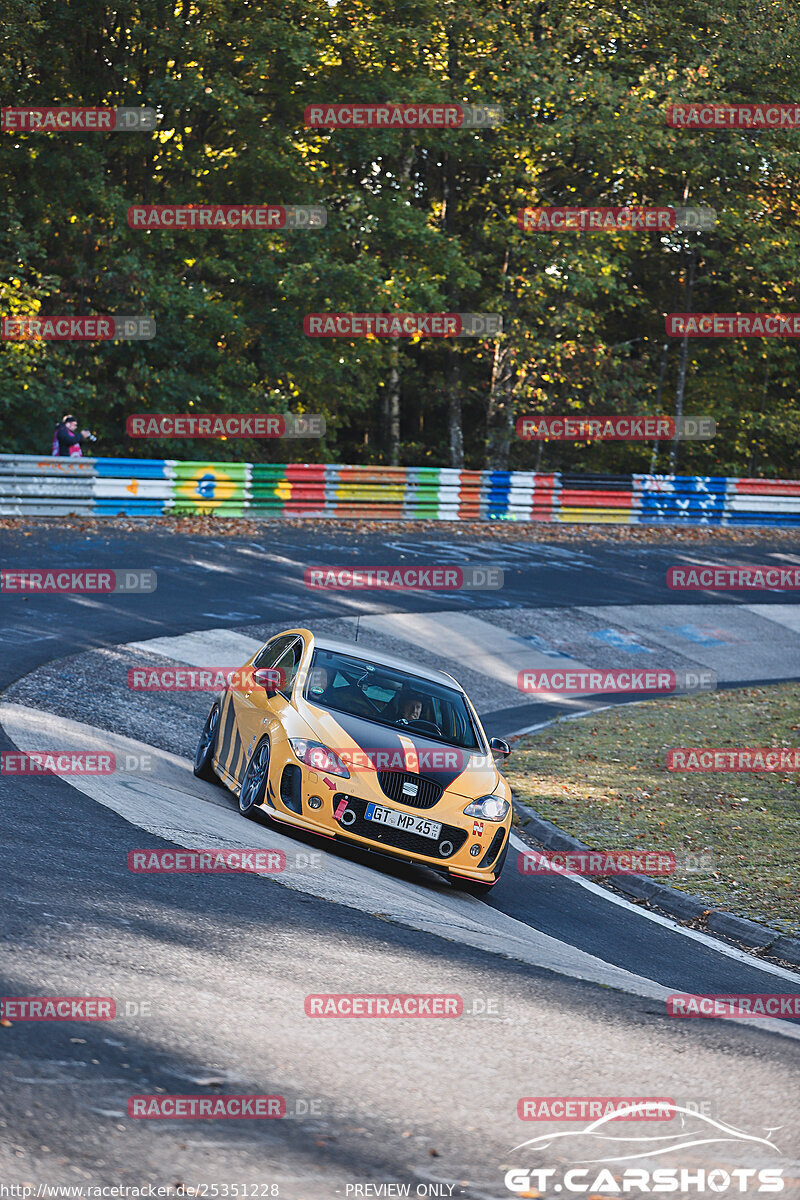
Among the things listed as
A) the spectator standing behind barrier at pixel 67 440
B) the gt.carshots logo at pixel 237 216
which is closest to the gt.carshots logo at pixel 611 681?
the spectator standing behind barrier at pixel 67 440

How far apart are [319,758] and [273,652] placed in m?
2.23

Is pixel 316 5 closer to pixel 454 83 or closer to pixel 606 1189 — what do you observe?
pixel 454 83

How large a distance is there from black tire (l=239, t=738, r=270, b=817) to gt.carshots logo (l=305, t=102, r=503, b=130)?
24562 millimetres

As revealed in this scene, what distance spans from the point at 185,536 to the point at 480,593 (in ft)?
19.0

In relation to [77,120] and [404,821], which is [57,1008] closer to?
[404,821]

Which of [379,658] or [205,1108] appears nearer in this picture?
[205,1108]

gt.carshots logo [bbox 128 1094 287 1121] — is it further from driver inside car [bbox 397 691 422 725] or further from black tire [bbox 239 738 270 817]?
driver inside car [bbox 397 691 422 725]

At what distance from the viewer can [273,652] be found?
10977mm

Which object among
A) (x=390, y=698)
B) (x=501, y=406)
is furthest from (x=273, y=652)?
(x=501, y=406)

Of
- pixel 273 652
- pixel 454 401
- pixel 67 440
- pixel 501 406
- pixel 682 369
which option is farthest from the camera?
pixel 682 369

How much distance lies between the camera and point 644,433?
124ft

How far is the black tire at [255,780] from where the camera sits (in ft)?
30.2

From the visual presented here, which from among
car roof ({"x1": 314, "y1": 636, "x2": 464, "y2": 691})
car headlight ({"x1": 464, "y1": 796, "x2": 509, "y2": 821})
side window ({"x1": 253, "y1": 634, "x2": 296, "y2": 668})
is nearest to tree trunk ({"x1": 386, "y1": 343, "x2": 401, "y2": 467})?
side window ({"x1": 253, "y1": 634, "x2": 296, "y2": 668})

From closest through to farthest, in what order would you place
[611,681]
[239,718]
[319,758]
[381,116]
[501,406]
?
1. [319,758]
2. [239,718]
3. [611,681]
4. [381,116]
5. [501,406]
